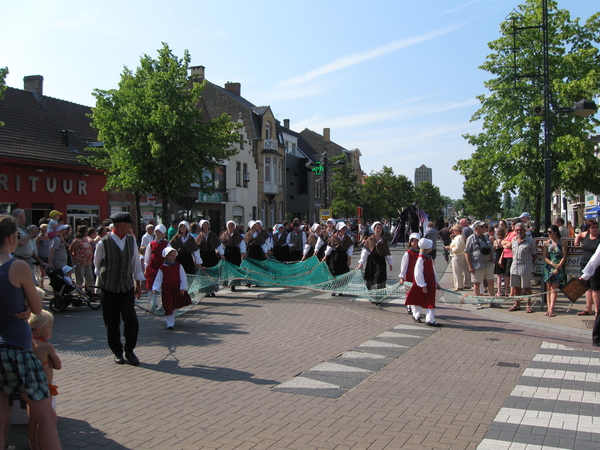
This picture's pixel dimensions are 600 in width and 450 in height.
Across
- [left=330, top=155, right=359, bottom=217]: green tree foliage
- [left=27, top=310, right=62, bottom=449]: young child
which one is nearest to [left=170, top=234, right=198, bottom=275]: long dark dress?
[left=27, top=310, right=62, bottom=449]: young child

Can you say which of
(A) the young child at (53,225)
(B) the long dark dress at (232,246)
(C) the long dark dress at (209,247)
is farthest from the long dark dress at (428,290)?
(A) the young child at (53,225)

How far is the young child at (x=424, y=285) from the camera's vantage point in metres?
9.45

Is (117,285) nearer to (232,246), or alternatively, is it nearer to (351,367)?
(351,367)

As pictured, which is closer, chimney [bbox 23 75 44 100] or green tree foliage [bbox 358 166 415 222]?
chimney [bbox 23 75 44 100]

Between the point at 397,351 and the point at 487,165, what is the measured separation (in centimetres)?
1816

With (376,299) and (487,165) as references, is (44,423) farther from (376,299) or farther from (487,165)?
(487,165)

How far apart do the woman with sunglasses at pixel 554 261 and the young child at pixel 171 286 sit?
7.15 metres

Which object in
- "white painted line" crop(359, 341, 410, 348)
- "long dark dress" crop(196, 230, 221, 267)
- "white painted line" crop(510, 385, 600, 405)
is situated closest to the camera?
"white painted line" crop(510, 385, 600, 405)

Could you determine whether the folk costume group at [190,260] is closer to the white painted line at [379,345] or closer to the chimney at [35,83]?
the white painted line at [379,345]

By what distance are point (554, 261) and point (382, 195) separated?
135ft

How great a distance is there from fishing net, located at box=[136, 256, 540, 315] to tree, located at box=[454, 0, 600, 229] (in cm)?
1075

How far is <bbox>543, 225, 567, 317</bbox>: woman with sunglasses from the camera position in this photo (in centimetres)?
1080

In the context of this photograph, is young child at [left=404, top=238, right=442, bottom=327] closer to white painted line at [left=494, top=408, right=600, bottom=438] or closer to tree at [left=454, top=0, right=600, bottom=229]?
white painted line at [left=494, top=408, right=600, bottom=438]

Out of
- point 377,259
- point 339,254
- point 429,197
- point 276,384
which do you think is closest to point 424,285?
point 377,259
